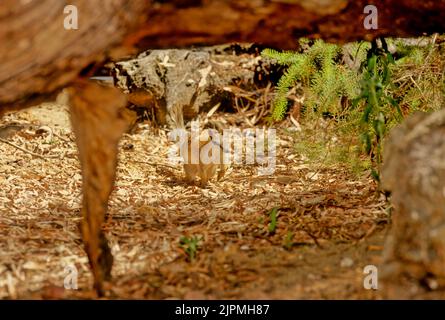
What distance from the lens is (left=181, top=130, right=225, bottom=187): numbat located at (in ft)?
13.9

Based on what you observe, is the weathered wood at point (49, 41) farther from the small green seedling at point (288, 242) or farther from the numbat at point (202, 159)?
the numbat at point (202, 159)

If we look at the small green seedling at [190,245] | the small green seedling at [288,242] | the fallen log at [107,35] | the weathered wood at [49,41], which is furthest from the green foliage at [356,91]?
the weathered wood at [49,41]

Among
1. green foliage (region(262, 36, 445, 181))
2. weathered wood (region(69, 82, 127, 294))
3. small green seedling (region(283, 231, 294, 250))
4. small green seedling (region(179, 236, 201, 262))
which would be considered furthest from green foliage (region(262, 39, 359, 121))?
weathered wood (region(69, 82, 127, 294))

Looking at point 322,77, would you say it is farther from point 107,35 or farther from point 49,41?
point 49,41

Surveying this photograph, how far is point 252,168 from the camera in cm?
464

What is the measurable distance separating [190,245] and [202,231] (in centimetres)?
34

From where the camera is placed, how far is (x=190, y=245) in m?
2.65

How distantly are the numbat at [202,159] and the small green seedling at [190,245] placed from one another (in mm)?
1503

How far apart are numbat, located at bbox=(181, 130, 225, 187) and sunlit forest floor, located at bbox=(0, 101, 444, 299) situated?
0.09 meters

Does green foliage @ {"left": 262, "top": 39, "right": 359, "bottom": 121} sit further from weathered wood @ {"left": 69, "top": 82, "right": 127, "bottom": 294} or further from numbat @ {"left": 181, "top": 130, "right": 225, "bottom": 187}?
weathered wood @ {"left": 69, "top": 82, "right": 127, "bottom": 294}

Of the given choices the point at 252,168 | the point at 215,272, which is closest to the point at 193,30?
the point at 215,272

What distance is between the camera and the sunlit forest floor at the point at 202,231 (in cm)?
238

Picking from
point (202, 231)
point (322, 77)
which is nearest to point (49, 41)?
point (202, 231)

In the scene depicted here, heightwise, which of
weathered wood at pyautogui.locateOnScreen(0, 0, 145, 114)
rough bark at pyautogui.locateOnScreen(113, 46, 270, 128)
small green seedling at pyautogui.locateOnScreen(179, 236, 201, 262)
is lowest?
small green seedling at pyautogui.locateOnScreen(179, 236, 201, 262)
